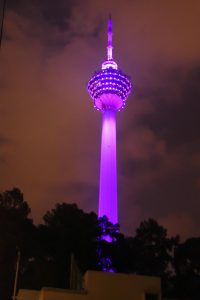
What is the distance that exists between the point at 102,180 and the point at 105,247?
112 feet

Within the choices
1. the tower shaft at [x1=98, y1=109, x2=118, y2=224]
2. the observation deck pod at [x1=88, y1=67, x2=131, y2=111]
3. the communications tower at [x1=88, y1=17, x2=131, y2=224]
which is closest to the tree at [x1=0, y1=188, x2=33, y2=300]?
the tower shaft at [x1=98, y1=109, x2=118, y2=224]

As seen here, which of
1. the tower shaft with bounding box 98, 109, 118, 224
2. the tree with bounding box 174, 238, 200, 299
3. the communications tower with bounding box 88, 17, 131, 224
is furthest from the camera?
the communications tower with bounding box 88, 17, 131, 224

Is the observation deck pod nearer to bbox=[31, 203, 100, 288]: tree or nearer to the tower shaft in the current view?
the tower shaft

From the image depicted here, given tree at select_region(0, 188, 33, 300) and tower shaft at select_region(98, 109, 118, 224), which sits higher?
tower shaft at select_region(98, 109, 118, 224)

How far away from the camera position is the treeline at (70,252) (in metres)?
56.4

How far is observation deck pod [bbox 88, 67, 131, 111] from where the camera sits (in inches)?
4008

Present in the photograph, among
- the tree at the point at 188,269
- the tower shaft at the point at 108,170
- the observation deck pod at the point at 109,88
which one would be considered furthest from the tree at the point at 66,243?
the observation deck pod at the point at 109,88

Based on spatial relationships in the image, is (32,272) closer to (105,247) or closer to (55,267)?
(55,267)

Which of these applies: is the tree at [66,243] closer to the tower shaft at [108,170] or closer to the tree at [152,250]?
the tree at [152,250]

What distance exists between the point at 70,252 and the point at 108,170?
129ft

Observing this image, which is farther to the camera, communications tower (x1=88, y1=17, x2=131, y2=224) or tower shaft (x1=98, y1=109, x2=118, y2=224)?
communications tower (x1=88, y1=17, x2=131, y2=224)

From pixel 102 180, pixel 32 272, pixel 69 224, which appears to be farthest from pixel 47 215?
pixel 102 180

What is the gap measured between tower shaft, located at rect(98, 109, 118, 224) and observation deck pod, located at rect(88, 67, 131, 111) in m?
1.77

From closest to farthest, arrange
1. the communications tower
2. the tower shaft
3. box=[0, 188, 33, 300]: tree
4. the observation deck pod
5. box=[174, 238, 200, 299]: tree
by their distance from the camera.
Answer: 1. box=[0, 188, 33, 300]: tree
2. box=[174, 238, 200, 299]: tree
3. the tower shaft
4. the communications tower
5. the observation deck pod
